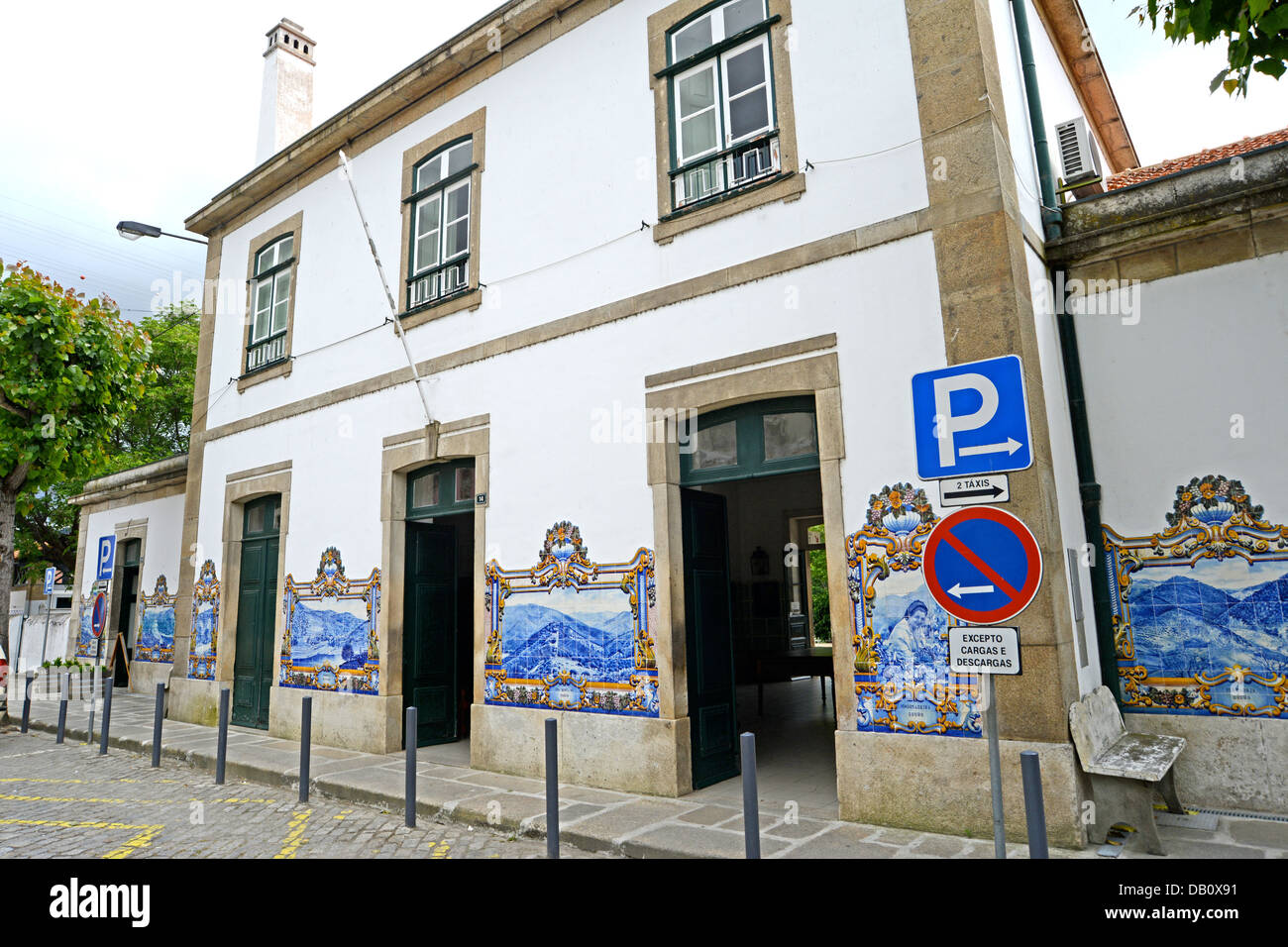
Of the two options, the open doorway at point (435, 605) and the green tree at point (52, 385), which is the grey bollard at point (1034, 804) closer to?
the open doorway at point (435, 605)

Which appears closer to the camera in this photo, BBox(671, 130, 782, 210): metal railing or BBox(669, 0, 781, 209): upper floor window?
BBox(671, 130, 782, 210): metal railing

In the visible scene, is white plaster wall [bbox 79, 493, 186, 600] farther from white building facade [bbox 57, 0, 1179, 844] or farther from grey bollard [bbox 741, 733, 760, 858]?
grey bollard [bbox 741, 733, 760, 858]

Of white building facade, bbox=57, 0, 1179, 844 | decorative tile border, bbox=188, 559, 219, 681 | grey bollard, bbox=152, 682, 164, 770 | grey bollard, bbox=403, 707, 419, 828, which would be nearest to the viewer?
white building facade, bbox=57, 0, 1179, 844

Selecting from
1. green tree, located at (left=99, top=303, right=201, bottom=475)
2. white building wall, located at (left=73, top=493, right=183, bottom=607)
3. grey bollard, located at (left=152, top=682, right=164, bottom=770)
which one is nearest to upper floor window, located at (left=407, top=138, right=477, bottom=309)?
grey bollard, located at (left=152, top=682, right=164, bottom=770)

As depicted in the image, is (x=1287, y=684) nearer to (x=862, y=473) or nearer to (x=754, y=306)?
(x=862, y=473)

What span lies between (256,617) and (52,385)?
4.82 m

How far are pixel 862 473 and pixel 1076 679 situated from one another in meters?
1.93

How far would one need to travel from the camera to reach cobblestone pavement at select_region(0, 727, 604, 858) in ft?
Result: 18.6

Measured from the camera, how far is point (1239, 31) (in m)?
3.95

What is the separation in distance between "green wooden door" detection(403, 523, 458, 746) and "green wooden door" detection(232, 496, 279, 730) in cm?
273

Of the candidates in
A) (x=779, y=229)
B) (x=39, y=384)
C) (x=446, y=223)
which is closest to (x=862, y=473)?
(x=779, y=229)

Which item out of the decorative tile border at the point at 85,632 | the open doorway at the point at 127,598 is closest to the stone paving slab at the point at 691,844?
the open doorway at the point at 127,598

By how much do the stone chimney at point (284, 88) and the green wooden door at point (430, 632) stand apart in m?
8.03

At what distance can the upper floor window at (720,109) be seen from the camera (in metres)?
7.01
